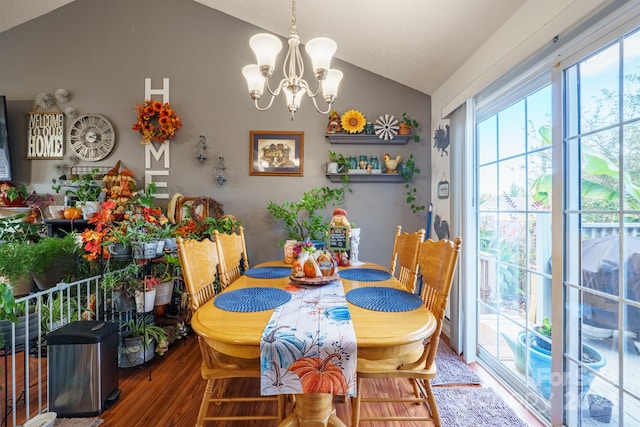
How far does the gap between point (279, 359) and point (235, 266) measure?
1.10m

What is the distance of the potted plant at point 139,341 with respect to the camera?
1986 mm

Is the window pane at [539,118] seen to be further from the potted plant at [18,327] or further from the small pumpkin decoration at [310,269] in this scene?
the potted plant at [18,327]

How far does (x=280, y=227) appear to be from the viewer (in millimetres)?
2969

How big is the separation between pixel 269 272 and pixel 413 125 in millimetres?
2151

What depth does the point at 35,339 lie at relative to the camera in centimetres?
195

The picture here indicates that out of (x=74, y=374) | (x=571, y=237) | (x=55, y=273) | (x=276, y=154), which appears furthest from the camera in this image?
(x=276, y=154)

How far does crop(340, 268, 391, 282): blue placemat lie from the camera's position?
1624 millimetres

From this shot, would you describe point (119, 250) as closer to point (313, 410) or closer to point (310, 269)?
point (310, 269)

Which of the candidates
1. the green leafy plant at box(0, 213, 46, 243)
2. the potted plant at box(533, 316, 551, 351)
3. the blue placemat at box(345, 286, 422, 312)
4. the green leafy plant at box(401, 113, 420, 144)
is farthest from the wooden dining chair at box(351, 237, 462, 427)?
the green leafy plant at box(0, 213, 46, 243)

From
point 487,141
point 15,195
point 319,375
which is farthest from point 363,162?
point 15,195

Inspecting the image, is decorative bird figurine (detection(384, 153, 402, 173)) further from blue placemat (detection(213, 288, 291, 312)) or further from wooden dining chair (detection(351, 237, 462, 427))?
blue placemat (detection(213, 288, 291, 312))

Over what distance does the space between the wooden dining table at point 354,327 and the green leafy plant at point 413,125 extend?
2142 millimetres

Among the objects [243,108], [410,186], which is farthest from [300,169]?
[410,186]

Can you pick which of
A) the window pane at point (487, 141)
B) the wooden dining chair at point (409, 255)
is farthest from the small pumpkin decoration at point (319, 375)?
the window pane at point (487, 141)
